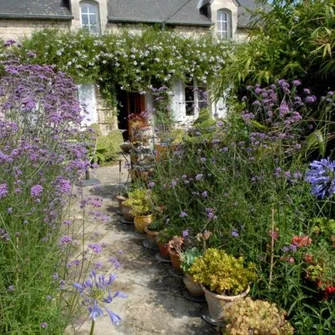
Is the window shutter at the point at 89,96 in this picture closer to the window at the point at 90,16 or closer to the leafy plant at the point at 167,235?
the window at the point at 90,16

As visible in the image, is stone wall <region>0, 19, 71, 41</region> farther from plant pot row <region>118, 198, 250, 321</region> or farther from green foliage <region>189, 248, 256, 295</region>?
green foliage <region>189, 248, 256, 295</region>

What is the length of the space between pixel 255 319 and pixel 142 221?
6.92 feet

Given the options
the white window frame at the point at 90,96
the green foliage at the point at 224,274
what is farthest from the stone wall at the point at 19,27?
the green foliage at the point at 224,274

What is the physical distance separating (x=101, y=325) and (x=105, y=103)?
9491 millimetres

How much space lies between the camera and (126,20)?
11.2 metres

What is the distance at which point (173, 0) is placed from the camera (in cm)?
1299

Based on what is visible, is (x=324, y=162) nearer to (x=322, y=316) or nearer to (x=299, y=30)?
(x=322, y=316)

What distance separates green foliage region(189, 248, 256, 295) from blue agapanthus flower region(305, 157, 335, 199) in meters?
0.70

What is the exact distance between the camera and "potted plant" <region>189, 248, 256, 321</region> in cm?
233

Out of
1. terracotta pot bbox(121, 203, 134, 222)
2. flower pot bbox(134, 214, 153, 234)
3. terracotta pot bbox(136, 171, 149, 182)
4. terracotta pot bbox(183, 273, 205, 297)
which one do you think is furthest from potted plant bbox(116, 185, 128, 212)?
terracotta pot bbox(183, 273, 205, 297)

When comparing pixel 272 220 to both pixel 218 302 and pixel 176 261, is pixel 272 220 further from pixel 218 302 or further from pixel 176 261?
pixel 176 261

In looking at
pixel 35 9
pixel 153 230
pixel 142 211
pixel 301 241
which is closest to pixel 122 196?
pixel 142 211

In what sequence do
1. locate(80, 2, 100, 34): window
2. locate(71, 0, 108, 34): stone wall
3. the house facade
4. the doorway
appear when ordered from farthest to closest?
the doorway, locate(80, 2, 100, 34): window, locate(71, 0, 108, 34): stone wall, the house facade

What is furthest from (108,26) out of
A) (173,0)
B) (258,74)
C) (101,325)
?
(101,325)
